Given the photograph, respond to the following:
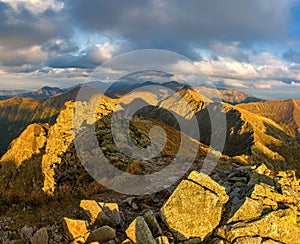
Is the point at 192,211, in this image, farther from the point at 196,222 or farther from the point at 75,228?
the point at 75,228

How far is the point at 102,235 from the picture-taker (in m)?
12.8

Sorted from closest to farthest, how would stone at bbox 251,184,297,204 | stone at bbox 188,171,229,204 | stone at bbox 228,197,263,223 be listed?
stone at bbox 228,197,263,223, stone at bbox 188,171,229,204, stone at bbox 251,184,297,204

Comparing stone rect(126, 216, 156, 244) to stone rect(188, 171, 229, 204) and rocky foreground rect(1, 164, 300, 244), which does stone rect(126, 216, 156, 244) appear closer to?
rocky foreground rect(1, 164, 300, 244)

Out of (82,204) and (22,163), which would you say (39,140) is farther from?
(82,204)

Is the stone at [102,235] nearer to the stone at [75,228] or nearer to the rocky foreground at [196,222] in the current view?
the rocky foreground at [196,222]

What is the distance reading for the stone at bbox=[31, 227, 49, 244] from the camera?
12.6 meters

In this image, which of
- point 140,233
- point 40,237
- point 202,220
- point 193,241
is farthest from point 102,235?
point 202,220

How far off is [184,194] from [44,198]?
8634 millimetres

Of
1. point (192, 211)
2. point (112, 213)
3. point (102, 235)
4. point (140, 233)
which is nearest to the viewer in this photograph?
point (140, 233)

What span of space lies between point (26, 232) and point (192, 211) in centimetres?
791

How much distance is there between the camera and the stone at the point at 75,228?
511 inches

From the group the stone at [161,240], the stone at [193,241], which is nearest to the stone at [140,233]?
the stone at [161,240]

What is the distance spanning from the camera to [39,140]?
71375 mm

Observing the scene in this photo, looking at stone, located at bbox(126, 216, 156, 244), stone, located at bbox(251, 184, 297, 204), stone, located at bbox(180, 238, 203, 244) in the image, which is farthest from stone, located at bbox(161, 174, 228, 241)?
stone, located at bbox(251, 184, 297, 204)
